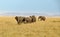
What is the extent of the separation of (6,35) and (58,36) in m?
3.19

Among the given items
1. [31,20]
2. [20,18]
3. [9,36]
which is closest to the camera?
[9,36]

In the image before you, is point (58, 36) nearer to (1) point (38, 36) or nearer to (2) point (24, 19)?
(1) point (38, 36)

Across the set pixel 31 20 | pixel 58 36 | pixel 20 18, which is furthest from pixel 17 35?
pixel 31 20

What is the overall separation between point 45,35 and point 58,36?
81 centimetres

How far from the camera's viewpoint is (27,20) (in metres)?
22.0

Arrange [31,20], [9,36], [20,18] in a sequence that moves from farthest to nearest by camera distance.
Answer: [31,20] → [20,18] → [9,36]

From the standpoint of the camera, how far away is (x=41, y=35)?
1224 centimetres

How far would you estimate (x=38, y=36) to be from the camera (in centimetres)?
1192

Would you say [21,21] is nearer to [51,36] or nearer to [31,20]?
[31,20]

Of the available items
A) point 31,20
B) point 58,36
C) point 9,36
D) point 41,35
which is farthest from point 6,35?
point 31,20

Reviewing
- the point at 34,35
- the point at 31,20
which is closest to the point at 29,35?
the point at 34,35

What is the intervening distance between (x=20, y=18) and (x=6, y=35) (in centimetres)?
903

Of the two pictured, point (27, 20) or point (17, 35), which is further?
point (27, 20)

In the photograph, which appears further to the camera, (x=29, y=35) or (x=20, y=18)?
(x=20, y=18)
